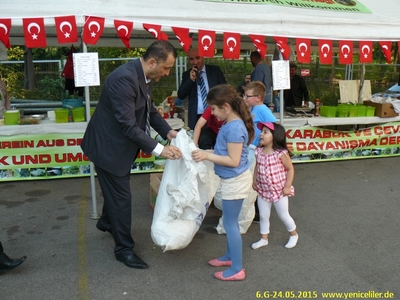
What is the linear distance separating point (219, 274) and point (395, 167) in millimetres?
4744

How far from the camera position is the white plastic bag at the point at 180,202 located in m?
3.54

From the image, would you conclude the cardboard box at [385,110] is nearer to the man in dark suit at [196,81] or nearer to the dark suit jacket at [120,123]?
the man in dark suit at [196,81]

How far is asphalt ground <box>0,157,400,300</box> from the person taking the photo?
3352 mm

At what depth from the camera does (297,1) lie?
6395 mm

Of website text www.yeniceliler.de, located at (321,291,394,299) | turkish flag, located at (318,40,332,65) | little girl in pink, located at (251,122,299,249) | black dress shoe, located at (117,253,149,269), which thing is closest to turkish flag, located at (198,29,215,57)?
turkish flag, located at (318,40,332,65)

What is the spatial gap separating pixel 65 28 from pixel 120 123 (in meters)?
1.89

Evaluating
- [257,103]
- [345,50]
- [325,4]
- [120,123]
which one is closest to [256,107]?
[257,103]

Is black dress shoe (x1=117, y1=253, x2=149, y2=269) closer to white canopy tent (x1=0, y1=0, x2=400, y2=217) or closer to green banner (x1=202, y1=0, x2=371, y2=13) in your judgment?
white canopy tent (x1=0, y1=0, x2=400, y2=217)

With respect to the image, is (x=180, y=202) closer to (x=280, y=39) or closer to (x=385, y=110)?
(x=280, y=39)

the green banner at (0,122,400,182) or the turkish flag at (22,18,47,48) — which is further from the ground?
the turkish flag at (22,18,47,48)

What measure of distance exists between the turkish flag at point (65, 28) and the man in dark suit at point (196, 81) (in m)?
1.60

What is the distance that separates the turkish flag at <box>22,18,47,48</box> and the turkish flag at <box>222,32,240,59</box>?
2177mm

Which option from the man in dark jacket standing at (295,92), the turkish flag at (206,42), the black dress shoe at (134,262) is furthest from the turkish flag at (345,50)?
the black dress shoe at (134,262)

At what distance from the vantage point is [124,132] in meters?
3.37
